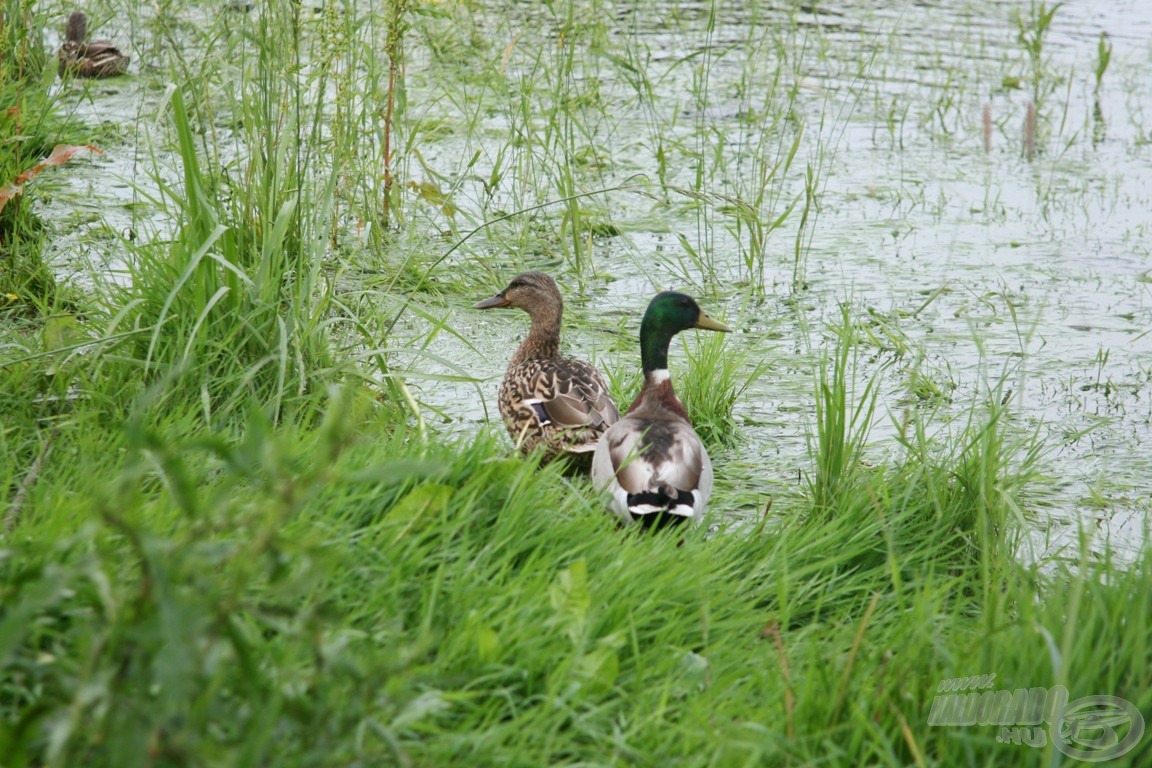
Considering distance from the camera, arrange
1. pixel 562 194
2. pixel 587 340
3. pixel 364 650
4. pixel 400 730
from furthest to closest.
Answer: pixel 562 194 → pixel 587 340 → pixel 364 650 → pixel 400 730

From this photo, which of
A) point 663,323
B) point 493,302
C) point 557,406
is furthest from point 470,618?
point 493,302

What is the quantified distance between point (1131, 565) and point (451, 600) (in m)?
1.39

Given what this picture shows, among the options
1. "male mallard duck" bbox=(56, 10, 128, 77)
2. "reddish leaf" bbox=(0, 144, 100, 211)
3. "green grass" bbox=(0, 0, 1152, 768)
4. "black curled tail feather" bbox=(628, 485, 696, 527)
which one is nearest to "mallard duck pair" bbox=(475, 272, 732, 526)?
"black curled tail feather" bbox=(628, 485, 696, 527)

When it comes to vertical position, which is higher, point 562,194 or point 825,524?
point 562,194

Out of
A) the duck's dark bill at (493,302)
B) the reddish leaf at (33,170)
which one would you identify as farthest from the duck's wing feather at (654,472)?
the reddish leaf at (33,170)

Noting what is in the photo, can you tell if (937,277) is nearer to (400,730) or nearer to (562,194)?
(562,194)

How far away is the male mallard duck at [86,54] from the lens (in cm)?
661

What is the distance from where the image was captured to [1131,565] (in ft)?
8.68

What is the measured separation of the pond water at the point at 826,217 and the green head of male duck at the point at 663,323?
0.36 m

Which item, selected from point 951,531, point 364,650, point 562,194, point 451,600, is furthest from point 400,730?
point 562,194

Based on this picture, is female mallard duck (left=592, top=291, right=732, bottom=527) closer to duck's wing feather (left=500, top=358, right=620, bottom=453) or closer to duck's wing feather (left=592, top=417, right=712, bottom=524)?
duck's wing feather (left=592, top=417, right=712, bottom=524)

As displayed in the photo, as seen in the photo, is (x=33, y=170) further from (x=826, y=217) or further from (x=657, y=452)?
(x=826, y=217)

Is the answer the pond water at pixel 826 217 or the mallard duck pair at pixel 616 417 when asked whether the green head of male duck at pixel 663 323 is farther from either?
the pond water at pixel 826 217

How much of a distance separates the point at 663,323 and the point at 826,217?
256 centimetres
